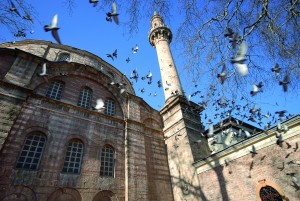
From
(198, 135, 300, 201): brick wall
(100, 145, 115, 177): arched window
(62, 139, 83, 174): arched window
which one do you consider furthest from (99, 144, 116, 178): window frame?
(198, 135, 300, 201): brick wall

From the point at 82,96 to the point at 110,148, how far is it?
3783 mm

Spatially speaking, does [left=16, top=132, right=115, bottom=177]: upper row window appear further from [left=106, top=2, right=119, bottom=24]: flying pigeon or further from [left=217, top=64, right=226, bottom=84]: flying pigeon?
[left=217, top=64, right=226, bottom=84]: flying pigeon

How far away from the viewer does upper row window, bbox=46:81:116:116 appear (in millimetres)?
10149

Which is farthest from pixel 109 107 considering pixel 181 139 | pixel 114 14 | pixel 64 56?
pixel 114 14

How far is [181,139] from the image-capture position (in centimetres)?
1095

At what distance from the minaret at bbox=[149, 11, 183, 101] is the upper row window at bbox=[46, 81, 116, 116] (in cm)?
426

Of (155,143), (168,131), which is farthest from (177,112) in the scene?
(155,143)

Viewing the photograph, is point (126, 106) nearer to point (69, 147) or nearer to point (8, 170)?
point (69, 147)

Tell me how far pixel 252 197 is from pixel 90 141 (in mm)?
7895

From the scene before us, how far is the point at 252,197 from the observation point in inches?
283

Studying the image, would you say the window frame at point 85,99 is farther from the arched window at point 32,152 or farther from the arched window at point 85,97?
the arched window at point 32,152

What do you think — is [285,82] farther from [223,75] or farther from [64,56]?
[64,56]

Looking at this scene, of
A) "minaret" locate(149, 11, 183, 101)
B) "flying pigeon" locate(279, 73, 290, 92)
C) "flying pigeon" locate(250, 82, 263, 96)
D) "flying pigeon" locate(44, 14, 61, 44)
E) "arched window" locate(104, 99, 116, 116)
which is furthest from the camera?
"minaret" locate(149, 11, 183, 101)

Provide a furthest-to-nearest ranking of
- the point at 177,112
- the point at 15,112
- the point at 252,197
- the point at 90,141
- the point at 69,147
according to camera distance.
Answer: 1. the point at 177,112
2. the point at 90,141
3. the point at 69,147
4. the point at 15,112
5. the point at 252,197
